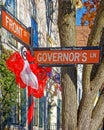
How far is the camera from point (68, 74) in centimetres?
844

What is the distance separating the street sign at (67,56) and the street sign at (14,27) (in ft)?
1.54

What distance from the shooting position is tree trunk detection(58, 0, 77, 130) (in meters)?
8.27

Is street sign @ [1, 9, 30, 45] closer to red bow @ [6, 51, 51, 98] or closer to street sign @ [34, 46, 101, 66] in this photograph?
red bow @ [6, 51, 51, 98]

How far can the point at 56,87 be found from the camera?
23516 mm

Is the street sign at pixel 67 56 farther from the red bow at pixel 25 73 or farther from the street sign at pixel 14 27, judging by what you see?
the red bow at pixel 25 73

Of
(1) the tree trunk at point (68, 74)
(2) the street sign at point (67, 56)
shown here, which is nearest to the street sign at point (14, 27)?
(2) the street sign at point (67, 56)

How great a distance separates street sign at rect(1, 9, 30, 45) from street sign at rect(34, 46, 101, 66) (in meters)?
0.47

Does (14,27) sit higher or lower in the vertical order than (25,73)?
higher

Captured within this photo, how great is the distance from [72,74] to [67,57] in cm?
63

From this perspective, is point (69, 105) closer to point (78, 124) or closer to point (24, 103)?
point (78, 124)

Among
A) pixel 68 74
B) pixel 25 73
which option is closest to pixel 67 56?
pixel 68 74

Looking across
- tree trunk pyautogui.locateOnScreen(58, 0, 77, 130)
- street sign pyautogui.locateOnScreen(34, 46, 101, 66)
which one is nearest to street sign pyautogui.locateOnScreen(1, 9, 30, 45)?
street sign pyautogui.locateOnScreen(34, 46, 101, 66)

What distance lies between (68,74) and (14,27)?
5.44 feet

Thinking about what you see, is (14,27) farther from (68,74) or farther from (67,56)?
(68,74)
